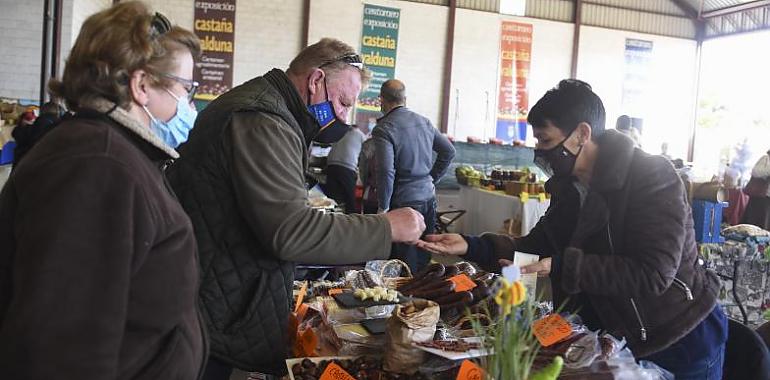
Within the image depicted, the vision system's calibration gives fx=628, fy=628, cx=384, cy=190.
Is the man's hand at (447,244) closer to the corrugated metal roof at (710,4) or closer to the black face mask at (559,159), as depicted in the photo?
the black face mask at (559,159)

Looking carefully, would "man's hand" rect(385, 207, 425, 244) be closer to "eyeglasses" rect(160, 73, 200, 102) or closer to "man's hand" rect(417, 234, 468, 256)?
"man's hand" rect(417, 234, 468, 256)

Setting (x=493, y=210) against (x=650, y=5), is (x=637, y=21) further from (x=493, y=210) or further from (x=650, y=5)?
(x=493, y=210)

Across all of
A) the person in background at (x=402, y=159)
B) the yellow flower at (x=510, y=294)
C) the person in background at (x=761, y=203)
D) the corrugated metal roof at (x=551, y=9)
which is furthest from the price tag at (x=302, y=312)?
the corrugated metal roof at (x=551, y=9)

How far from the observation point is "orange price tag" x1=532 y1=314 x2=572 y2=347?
5.77 feet

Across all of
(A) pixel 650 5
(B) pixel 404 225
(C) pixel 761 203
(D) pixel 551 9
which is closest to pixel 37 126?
(B) pixel 404 225

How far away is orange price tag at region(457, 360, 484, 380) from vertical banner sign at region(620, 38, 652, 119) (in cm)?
1267

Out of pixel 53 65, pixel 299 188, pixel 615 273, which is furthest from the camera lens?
pixel 53 65

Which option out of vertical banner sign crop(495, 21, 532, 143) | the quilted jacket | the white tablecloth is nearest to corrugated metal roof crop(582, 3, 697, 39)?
vertical banner sign crop(495, 21, 532, 143)

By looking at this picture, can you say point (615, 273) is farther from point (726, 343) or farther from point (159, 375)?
point (159, 375)

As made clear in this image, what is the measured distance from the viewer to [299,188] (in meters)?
1.73

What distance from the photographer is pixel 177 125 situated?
5.42 feet

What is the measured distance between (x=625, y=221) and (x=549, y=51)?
Result: 11297 millimetres

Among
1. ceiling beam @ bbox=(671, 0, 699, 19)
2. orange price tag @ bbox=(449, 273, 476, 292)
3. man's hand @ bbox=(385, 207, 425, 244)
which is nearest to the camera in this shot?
man's hand @ bbox=(385, 207, 425, 244)

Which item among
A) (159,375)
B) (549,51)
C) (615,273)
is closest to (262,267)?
(159,375)
